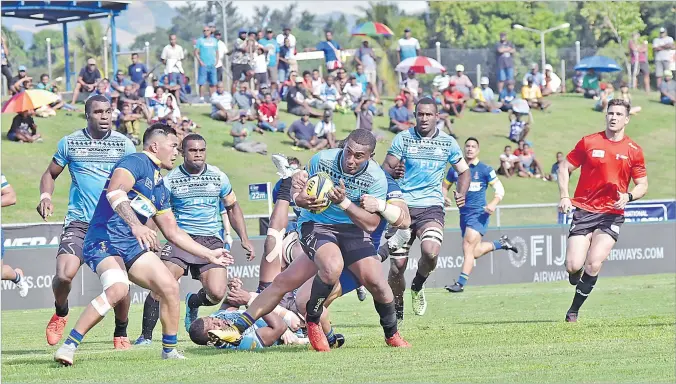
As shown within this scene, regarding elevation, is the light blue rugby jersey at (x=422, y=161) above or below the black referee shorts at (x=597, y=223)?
above

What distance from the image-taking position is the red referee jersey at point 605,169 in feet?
43.1

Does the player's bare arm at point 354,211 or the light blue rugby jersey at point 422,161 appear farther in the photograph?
the light blue rugby jersey at point 422,161

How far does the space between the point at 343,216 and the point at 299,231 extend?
20.8 inches

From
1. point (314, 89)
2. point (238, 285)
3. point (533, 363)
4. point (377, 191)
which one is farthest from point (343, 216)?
point (314, 89)

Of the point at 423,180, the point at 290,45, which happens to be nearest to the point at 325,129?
the point at 290,45

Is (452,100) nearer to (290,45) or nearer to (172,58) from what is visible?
(290,45)

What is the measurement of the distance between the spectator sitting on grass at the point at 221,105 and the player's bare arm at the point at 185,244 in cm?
2392

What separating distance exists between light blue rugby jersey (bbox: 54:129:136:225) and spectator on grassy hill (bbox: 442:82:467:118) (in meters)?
27.2

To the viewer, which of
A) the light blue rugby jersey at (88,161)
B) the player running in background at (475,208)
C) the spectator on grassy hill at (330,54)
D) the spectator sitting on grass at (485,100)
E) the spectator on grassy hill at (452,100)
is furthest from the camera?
the spectator sitting on grass at (485,100)

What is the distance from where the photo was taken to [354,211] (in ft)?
32.4

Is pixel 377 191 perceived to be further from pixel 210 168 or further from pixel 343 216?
pixel 210 168

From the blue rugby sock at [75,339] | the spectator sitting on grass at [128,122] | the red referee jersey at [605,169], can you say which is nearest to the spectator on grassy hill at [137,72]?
the spectator sitting on grass at [128,122]

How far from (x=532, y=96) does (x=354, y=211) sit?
34026 millimetres

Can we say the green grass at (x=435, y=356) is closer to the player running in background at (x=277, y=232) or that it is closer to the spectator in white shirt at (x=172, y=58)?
the player running in background at (x=277, y=232)
